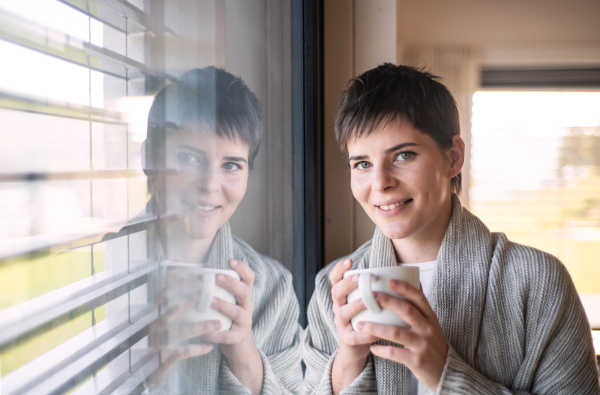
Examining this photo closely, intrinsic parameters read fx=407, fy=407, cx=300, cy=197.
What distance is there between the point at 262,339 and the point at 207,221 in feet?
0.73

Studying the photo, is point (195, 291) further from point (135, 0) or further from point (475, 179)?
point (475, 179)

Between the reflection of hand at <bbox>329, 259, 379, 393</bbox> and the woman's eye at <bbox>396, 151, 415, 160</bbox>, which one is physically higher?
the woman's eye at <bbox>396, 151, 415, 160</bbox>

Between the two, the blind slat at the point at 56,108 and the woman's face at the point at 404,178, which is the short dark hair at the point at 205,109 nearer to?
the blind slat at the point at 56,108

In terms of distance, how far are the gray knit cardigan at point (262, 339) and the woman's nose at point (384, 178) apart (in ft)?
0.48

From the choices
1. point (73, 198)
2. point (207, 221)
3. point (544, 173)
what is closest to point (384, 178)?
point (207, 221)

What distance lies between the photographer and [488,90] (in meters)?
0.87

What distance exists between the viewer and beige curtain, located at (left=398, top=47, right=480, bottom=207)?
62cm

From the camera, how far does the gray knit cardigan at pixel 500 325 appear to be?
43 cm

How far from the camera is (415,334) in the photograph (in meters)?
0.40

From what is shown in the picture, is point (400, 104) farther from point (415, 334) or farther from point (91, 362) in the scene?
point (91, 362)

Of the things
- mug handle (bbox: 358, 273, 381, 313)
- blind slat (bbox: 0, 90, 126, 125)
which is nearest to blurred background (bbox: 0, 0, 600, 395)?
blind slat (bbox: 0, 90, 126, 125)

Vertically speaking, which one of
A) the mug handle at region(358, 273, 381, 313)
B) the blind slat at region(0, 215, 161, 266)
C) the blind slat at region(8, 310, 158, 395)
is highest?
the blind slat at region(0, 215, 161, 266)

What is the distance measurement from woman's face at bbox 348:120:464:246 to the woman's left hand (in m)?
0.11

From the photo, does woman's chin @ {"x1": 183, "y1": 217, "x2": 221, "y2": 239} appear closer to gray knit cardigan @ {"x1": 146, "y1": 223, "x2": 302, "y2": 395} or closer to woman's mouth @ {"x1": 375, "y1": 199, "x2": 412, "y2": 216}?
gray knit cardigan @ {"x1": 146, "y1": 223, "x2": 302, "y2": 395}
